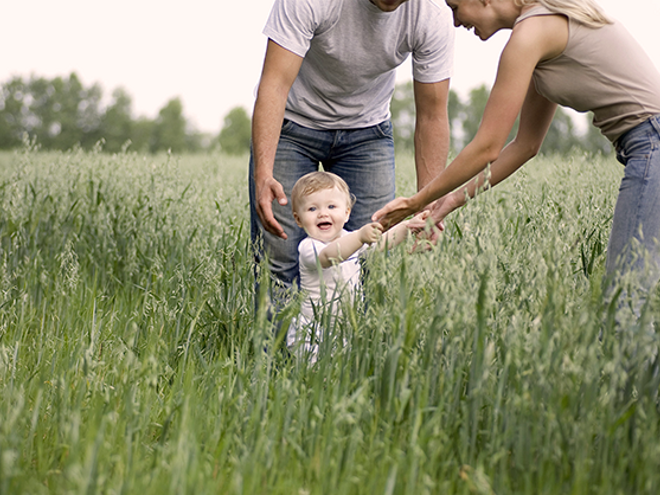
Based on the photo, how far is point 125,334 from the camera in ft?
9.18

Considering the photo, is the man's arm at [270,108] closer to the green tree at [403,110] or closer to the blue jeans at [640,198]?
the blue jeans at [640,198]

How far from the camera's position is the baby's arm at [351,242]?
2205 mm

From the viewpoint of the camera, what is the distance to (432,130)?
2973mm

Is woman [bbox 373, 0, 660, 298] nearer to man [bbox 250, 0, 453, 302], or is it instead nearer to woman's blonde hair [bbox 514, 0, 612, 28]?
woman's blonde hair [bbox 514, 0, 612, 28]

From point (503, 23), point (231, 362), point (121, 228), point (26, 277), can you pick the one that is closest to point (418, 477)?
point (231, 362)

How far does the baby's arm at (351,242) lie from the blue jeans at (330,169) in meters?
0.42

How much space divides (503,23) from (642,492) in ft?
5.30

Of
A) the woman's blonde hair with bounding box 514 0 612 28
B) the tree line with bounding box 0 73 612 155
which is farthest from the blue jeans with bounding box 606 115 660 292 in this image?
the tree line with bounding box 0 73 612 155

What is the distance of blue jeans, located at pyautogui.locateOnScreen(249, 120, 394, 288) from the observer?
2.89 meters

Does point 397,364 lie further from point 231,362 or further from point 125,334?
point 125,334

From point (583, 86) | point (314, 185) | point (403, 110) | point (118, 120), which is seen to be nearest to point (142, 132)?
point (118, 120)

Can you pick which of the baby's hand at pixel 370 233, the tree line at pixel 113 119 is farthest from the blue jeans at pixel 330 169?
the tree line at pixel 113 119

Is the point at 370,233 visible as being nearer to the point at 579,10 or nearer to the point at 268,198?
the point at 268,198

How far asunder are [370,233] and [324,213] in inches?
18.6
